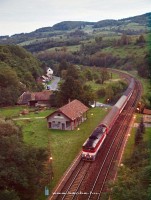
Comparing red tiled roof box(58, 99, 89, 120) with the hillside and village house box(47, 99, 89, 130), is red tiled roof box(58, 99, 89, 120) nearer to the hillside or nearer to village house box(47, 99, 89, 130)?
village house box(47, 99, 89, 130)

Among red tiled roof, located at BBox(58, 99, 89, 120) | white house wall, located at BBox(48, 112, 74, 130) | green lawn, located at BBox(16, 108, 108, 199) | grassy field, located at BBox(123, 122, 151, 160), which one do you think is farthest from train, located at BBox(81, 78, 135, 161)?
white house wall, located at BBox(48, 112, 74, 130)

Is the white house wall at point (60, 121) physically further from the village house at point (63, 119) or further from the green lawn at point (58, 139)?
the green lawn at point (58, 139)

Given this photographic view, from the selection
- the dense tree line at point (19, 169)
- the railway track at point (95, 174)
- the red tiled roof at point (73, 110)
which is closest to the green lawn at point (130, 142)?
the railway track at point (95, 174)

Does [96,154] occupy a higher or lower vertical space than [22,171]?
lower

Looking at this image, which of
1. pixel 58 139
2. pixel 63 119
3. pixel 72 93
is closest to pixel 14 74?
pixel 72 93

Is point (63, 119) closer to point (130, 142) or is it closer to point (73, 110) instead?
point (73, 110)

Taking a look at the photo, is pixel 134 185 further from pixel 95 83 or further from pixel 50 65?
pixel 50 65

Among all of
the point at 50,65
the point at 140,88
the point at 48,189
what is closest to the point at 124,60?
the point at 50,65
